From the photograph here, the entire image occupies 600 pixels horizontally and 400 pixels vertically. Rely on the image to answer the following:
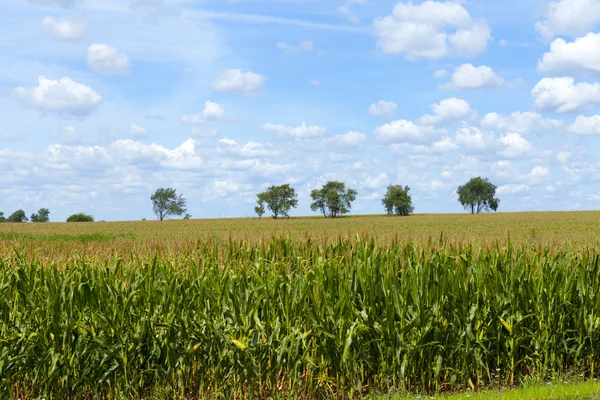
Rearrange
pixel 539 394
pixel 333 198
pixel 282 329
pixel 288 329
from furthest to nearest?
pixel 333 198 → pixel 282 329 → pixel 288 329 → pixel 539 394

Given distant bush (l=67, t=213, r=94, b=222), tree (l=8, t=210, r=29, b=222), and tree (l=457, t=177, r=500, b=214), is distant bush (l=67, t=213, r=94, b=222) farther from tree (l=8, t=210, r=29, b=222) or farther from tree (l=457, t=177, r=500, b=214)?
tree (l=457, t=177, r=500, b=214)

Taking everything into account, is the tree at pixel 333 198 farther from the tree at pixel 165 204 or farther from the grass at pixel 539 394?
the grass at pixel 539 394

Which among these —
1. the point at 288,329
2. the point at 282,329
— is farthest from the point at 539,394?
the point at 282,329

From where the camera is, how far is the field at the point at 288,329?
8.05 metres

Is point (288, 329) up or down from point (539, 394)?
up

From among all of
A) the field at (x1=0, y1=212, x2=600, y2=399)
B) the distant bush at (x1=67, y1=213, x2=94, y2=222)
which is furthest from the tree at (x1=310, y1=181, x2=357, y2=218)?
the field at (x1=0, y1=212, x2=600, y2=399)

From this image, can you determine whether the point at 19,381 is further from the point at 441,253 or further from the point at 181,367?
the point at 441,253

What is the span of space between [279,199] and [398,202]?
77.6ft

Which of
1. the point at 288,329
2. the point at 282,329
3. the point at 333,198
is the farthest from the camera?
the point at 333,198

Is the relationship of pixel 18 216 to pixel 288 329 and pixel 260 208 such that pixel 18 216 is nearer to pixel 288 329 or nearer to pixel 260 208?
pixel 260 208

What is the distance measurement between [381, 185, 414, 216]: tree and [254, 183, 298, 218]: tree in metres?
18.5

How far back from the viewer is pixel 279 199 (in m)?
119

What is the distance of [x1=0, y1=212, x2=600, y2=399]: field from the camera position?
26.4 ft

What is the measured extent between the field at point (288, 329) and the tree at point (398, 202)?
110m
